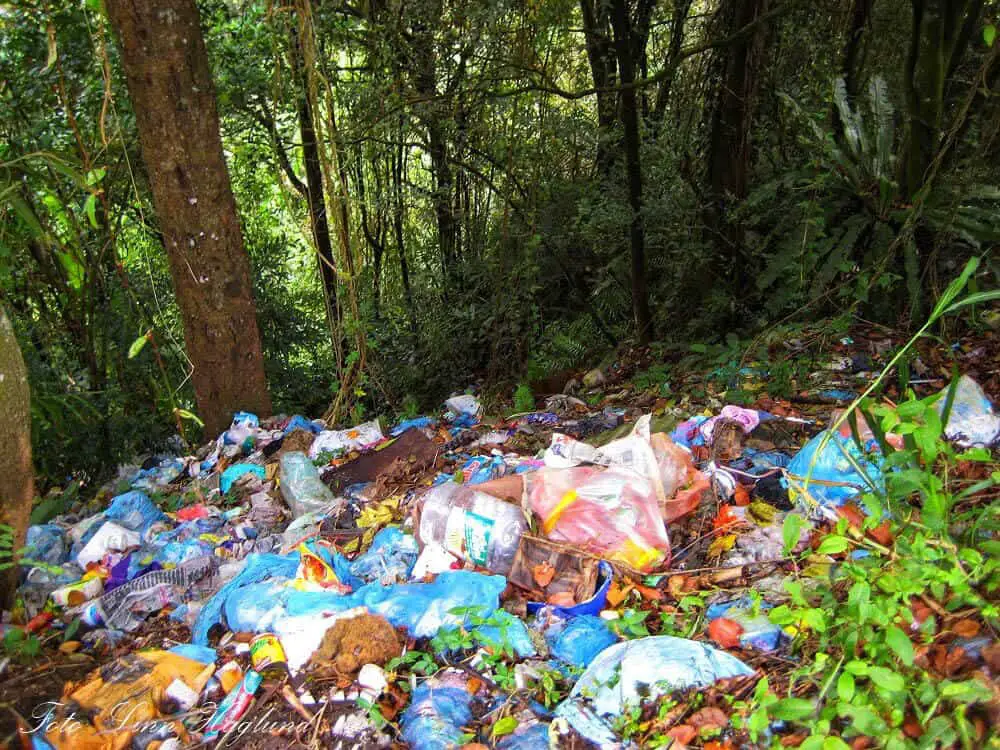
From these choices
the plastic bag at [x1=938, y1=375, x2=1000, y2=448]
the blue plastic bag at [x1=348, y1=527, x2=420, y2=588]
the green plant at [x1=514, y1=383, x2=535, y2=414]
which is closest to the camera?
the blue plastic bag at [x1=348, y1=527, x2=420, y2=588]

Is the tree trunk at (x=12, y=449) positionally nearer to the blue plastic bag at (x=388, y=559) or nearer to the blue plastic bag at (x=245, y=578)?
the blue plastic bag at (x=245, y=578)

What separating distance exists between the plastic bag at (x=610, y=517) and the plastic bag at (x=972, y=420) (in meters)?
1.12

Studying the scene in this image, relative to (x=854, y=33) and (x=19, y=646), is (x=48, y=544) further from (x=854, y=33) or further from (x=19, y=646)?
(x=854, y=33)

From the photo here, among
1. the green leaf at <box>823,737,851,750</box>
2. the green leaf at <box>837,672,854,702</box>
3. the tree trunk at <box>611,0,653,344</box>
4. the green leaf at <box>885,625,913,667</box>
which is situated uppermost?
the tree trunk at <box>611,0,653,344</box>

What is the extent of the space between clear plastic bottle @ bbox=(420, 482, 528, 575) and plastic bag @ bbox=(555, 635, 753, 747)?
61 centimetres

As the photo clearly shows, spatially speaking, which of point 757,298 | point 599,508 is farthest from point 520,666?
point 757,298

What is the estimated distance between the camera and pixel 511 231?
5.52 metres

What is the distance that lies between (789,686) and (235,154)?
603cm

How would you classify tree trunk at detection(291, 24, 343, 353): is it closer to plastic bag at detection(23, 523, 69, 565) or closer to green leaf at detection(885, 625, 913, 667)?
plastic bag at detection(23, 523, 69, 565)

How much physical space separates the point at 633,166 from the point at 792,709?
369cm

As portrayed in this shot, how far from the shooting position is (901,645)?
4.33 feet

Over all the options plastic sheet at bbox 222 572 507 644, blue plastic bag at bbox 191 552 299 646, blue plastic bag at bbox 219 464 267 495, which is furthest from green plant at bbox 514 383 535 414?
plastic sheet at bbox 222 572 507 644

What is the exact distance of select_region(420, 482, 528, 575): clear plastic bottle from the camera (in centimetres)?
223

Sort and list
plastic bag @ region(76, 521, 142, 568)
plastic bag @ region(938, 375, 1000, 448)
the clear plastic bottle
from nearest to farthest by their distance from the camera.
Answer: the clear plastic bottle
plastic bag @ region(938, 375, 1000, 448)
plastic bag @ region(76, 521, 142, 568)
